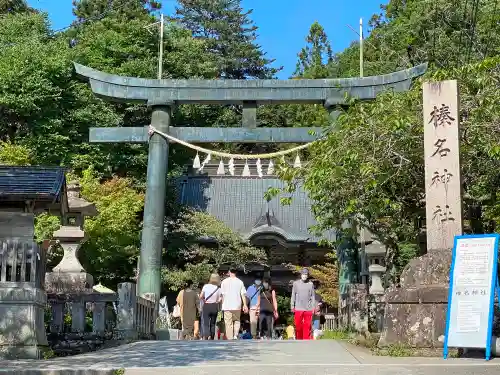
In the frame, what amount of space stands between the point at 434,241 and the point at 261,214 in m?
25.2

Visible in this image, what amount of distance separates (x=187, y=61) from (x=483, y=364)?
30557 mm

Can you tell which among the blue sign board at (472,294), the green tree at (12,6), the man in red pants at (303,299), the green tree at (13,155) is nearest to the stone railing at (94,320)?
the man in red pants at (303,299)

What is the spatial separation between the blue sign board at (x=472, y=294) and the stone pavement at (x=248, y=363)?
0.27 m

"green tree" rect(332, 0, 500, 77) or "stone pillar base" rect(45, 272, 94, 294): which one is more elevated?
"green tree" rect(332, 0, 500, 77)

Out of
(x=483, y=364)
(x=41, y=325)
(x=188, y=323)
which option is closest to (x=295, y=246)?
(x=188, y=323)

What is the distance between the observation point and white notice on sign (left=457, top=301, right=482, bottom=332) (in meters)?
8.74

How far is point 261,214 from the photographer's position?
35344 millimetres

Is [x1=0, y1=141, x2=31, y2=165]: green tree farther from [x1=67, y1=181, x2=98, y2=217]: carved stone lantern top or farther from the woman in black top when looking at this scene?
the woman in black top

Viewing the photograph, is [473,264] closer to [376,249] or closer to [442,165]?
[442,165]

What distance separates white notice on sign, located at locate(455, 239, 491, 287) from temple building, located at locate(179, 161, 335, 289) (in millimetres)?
23352

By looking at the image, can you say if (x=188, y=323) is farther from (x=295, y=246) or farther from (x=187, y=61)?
(x=187, y=61)

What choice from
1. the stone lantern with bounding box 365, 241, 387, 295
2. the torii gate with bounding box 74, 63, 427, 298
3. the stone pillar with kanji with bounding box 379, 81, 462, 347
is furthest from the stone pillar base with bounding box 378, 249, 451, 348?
the torii gate with bounding box 74, 63, 427, 298

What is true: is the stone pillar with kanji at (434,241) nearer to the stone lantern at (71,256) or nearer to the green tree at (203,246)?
the stone lantern at (71,256)

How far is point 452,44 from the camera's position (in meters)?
31.0
